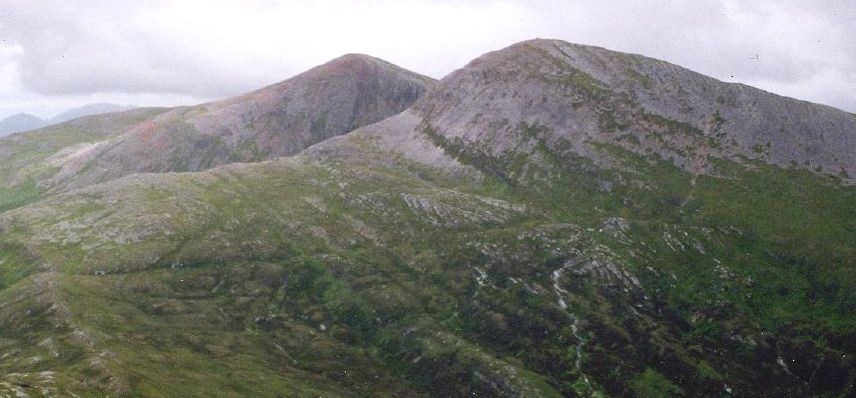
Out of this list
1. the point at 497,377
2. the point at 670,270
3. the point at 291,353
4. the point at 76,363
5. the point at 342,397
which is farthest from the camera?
the point at 670,270

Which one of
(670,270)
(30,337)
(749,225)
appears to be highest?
(749,225)

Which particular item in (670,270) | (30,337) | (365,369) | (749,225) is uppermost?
(749,225)

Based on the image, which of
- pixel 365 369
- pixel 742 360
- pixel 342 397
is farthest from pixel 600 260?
pixel 342 397

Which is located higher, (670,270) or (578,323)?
(670,270)

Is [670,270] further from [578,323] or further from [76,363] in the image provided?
[76,363]

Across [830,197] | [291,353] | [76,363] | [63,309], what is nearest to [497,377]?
[291,353]

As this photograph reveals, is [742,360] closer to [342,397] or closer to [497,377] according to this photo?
[497,377]

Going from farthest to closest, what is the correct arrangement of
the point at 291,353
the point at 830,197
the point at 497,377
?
1. the point at 830,197
2. the point at 291,353
3. the point at 497,377

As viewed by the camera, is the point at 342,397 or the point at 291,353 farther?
the point at 291,353

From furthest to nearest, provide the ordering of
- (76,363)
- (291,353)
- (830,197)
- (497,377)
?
(830,197)
(291,353)
(497,377)
(76,363)
